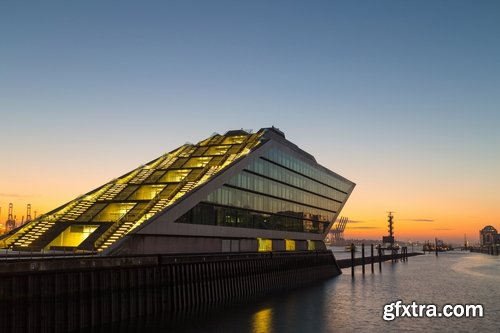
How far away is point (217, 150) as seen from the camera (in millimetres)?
80062

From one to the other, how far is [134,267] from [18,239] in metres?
17.9

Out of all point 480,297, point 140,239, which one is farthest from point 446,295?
point 140,239

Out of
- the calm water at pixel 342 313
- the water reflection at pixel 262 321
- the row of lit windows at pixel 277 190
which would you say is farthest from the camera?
the row of lit windows at pixel 277 190

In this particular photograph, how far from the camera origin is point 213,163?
72.6 m

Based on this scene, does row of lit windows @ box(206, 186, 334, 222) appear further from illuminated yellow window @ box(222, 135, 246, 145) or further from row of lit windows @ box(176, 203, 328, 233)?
illuminated yellow window @ box(222, 135, 246, 145)

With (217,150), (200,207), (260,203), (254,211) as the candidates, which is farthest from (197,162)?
(200,207)

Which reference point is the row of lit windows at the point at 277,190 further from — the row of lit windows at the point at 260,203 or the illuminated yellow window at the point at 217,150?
the illuminated yellow window at the point at 217,150

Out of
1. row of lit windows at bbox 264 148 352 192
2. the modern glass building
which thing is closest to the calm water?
the modern glass building

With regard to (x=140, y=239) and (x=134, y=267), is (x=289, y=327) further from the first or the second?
(x=140, y=239)

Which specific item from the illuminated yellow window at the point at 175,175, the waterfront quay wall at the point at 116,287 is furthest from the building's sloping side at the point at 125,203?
the waterfront quay wall at the point at 116,287

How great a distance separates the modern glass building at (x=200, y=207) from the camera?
174 ft

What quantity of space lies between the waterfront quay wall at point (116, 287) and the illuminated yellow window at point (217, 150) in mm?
19355

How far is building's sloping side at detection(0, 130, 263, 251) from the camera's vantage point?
52.2m

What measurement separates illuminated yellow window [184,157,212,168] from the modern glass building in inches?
6.0
